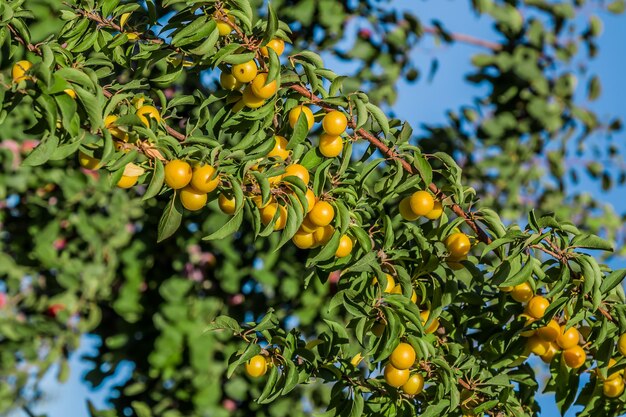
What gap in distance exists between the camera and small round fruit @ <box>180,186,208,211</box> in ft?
3.45

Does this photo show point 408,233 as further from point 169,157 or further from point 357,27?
point 357,27

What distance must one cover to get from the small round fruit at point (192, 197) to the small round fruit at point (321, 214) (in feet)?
0.51

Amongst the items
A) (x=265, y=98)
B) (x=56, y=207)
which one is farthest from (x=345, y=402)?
(x=56, y=207)

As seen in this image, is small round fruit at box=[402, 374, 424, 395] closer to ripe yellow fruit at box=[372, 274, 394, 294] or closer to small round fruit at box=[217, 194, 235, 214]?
ripe yellow fruit at box=[372, 274, 394, 294]

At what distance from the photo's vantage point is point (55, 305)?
2789mm

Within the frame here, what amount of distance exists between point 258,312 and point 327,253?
4.83ft

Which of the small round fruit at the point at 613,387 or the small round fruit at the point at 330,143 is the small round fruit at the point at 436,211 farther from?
the small round fruit at the point at 613,387

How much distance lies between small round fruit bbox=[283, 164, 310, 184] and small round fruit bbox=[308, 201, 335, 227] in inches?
1.7

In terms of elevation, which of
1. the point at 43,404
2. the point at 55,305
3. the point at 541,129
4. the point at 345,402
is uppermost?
the point at 345,402

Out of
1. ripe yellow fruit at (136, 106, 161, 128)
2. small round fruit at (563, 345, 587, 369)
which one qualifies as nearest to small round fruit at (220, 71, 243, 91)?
ripe yellow fruit at (136, 106, 161, 128)

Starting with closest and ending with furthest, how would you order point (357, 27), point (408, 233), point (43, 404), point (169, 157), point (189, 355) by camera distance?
point (169, 157) → point (408, 233) → point (189, 355) → point (357, 27) → point (43, 404)

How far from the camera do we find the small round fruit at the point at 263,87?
105cm

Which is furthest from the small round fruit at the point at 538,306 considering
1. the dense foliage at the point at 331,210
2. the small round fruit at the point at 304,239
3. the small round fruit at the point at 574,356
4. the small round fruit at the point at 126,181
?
the small round fruit at the point at 126,181

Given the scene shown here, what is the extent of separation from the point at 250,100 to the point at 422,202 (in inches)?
11.7
